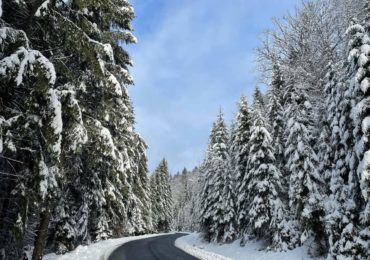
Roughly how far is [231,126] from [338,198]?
2974 centimetres

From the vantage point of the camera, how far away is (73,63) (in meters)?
16.1

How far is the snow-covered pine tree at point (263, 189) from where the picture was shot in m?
25.1

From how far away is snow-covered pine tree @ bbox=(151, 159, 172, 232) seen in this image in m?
70.0

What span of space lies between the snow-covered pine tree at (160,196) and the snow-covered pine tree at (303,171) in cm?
4815

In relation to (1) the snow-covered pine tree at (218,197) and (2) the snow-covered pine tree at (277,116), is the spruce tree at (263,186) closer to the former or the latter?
Result: (2) the snow-covered pine tree at (277,116)

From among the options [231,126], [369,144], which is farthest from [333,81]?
[231,126]

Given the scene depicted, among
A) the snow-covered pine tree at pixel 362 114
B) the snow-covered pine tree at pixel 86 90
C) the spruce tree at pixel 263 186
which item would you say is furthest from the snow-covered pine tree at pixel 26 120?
the spruce tree at pixel 263 186

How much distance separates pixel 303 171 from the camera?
2120 cm

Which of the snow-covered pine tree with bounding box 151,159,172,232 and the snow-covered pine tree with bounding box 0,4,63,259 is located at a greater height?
the snow-covered pine tree with bounding box 151,159,172,232

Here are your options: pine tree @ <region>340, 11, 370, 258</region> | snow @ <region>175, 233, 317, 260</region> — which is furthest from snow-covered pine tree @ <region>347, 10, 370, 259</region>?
snow @ <region>175, 233, 317, 260</region>

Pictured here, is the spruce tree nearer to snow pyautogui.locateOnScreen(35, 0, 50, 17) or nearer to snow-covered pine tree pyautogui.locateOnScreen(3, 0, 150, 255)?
snow-covered pine tree pyautogui.locateOnScreen(3, 0, 150, 255)

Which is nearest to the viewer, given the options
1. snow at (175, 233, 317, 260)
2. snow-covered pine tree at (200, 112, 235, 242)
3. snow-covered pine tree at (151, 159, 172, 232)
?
snow at (175, 233, 317, 260)

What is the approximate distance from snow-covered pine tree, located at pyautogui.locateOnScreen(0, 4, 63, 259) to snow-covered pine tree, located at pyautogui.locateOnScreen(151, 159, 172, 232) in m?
57.3

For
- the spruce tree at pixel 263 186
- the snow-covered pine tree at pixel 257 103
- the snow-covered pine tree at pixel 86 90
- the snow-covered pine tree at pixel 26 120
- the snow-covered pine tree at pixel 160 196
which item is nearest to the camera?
the snow-covered pine tree at pixel 26 120
